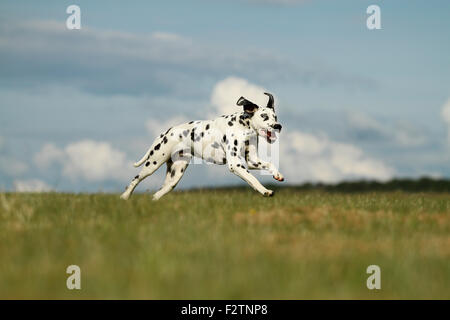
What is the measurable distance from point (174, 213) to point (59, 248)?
2850mm

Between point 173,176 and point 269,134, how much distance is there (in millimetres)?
2486

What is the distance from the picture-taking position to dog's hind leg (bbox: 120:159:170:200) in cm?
1362

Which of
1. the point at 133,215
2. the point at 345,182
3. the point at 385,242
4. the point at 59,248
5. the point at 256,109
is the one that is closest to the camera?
the point at 59,248

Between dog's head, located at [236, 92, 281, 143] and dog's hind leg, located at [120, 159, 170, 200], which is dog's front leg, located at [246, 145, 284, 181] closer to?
dog's head, located at [236, 92, 281, 143]

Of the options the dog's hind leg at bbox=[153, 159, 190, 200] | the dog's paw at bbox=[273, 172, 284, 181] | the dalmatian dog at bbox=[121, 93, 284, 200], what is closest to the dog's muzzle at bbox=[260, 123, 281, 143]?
the dalmatian dog at bbox=[121, 93, 284, 200]

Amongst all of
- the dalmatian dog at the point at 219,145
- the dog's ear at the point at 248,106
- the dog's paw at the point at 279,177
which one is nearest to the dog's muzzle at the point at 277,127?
the dalmatian dog at the point at 219,145

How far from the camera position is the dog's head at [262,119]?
12742 millimetres

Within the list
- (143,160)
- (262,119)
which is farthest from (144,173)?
(262,119)

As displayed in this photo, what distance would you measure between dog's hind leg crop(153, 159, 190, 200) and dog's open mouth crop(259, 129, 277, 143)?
80.0 inches

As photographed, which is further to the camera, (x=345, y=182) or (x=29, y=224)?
(x=345, y=182)
